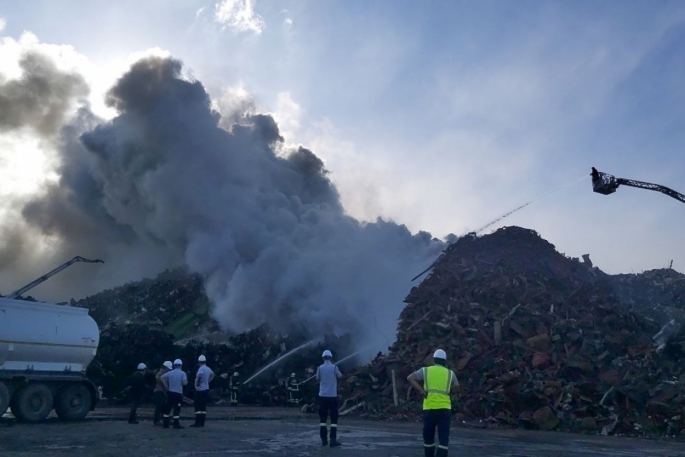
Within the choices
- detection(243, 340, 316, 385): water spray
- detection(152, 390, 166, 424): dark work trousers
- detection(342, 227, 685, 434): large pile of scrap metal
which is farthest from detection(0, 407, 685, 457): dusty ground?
detection(243, 340, 316, 385): water spray

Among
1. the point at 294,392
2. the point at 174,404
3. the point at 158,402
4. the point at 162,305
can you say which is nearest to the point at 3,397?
the point at 158,402

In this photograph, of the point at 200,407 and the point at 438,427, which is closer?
the point at 438,427

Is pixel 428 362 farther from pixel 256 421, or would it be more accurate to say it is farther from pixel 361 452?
pixel 361 452

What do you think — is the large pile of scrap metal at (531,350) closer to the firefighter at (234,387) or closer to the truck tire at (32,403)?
the firefighter at (234,387)

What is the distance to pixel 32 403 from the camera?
55.8 ft

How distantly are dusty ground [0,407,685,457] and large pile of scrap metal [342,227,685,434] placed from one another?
1468mm

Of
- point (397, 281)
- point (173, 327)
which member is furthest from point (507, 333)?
point (173, 327)

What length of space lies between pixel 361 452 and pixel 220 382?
18203 millimetres

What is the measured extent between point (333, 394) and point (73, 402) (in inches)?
371

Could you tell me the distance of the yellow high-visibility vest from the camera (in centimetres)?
880

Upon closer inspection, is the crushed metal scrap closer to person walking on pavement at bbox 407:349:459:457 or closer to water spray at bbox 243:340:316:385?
water spray at bbox 243:340:316:385

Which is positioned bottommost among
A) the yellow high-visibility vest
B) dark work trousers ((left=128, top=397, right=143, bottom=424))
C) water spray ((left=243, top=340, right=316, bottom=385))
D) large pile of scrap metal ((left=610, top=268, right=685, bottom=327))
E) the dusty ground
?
the dusty ground

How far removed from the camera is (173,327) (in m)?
42.6

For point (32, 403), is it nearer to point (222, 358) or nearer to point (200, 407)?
point (200, 407)
